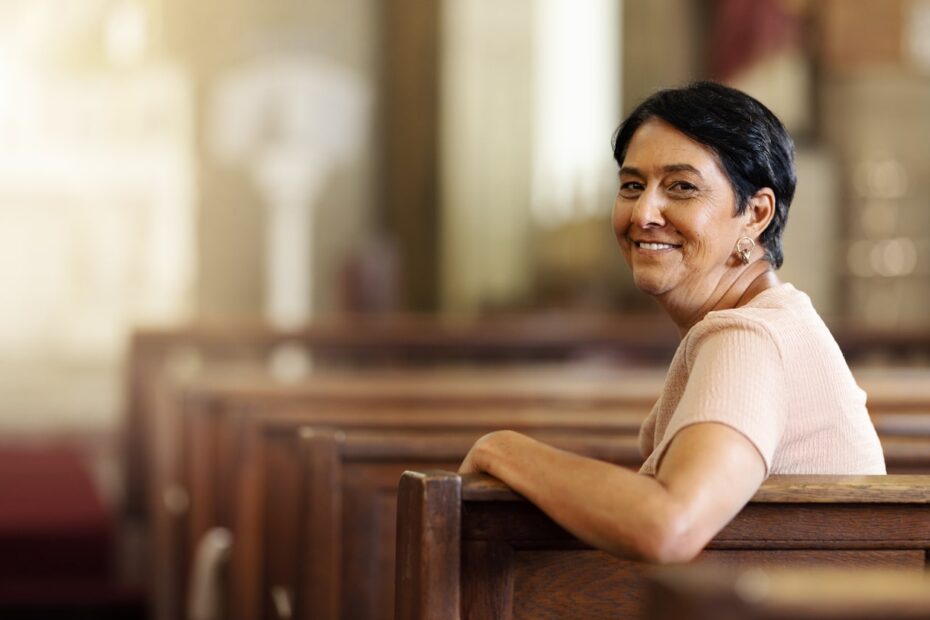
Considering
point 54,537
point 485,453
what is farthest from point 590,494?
point 54,537

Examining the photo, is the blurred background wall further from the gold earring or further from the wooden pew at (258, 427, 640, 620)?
the gold earring

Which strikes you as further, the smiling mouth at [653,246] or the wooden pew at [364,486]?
the wooden pew at [364,486]

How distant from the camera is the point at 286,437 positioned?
2.95m

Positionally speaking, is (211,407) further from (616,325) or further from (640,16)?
(640,16)

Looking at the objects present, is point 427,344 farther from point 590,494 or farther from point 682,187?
point 590,494

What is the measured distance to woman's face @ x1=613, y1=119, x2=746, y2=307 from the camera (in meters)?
1.68

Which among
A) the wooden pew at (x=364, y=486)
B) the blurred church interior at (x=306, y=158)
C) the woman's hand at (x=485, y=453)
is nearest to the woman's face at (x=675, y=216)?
the woman's hand at (x=485, y=453)

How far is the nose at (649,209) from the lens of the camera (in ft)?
5.57

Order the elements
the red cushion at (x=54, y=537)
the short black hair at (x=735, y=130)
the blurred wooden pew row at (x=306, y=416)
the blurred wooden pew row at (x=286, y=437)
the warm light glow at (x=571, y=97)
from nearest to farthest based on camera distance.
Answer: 1. the short black hair at (x=735, y=130)
2. the blurred wooden pew row at (x=286, y=437)
3. the blurred wooden pew row at (x=306, y=416)
4. the red cushion at (x=54, y=537)
5. the warm light glow at (x=571, y=97)

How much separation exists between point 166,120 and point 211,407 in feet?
24.4

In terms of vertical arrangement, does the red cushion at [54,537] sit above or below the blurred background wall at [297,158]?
below

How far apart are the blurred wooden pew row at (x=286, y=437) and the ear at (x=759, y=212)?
591mm

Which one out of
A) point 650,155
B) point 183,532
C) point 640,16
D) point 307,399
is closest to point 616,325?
point 183,532

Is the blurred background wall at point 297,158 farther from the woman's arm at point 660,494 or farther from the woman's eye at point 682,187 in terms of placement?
the woman's arm at point 660,494
